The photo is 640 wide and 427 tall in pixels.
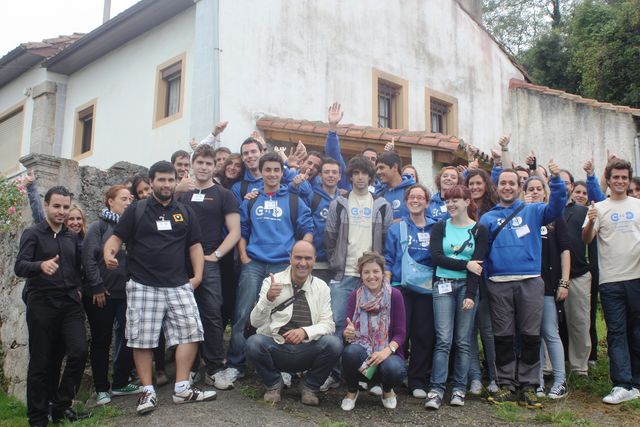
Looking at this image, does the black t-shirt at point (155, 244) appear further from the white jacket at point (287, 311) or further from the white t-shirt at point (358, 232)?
the white t-shirt at point (358, 232)

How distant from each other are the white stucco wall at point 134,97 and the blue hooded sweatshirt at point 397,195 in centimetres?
592

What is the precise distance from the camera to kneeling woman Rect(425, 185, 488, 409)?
5.60 m

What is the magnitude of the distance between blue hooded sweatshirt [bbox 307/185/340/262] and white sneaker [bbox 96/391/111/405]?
2323mm

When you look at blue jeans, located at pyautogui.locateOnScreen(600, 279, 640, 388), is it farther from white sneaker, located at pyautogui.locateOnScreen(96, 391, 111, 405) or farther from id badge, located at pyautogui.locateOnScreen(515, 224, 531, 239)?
white sneaker, located at pyautogui.locateOnScreen(96, 391, 111, 405)

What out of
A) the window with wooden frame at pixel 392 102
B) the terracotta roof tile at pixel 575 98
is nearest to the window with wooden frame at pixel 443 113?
the window with wooden frame at pixel 392 102

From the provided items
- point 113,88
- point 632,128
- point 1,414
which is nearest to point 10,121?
point 113,88

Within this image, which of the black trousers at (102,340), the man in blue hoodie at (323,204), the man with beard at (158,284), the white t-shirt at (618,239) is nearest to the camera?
the man with beard at (158,284)

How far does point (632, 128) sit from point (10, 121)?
16248mm

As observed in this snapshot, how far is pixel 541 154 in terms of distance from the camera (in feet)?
55.0

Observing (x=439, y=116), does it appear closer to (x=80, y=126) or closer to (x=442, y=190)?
(x=80, y=126)

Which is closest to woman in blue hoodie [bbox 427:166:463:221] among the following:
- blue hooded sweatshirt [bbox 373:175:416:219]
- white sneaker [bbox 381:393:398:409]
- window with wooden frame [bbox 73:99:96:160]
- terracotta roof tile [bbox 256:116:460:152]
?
blue hooded sweatshirt [bbox 373:175:416:219]

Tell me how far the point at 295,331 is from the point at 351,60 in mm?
9465

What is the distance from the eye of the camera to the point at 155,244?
18.1 ft

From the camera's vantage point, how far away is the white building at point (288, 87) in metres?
11.5
